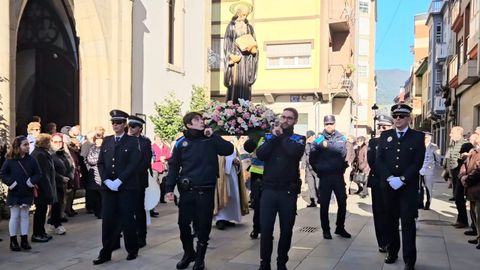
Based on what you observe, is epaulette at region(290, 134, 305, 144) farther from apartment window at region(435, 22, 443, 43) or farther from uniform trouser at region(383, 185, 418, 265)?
apartment window at region(435, 22, 443, 43)

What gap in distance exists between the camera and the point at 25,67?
49.9 feet

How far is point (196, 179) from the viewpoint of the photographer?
565cm

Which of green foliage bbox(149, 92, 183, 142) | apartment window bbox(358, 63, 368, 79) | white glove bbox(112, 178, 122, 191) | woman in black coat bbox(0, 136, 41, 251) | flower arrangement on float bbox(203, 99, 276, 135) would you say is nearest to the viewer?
white glove bbox(112, 178, 122, 191)

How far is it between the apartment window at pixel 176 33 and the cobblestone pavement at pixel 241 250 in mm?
9827

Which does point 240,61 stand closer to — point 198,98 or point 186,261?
point 186,261

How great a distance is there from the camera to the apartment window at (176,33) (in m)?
18.0

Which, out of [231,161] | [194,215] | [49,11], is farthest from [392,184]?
[49,11]

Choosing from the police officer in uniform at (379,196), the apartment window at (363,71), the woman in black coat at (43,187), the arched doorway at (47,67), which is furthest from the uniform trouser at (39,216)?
the apartment window at (363,71)

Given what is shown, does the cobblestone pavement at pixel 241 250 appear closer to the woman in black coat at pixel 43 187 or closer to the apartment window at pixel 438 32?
the woman in black coat at pixel 43 187

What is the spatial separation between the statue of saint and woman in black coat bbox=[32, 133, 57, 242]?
15.6ft

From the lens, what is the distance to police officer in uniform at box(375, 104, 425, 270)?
Result: 5.71 meters

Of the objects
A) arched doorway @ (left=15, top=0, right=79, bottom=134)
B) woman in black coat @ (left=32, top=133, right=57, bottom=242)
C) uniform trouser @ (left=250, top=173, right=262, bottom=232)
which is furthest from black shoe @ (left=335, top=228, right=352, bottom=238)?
arched doorway @ (left=15, top=0, right=79, bottom=134)

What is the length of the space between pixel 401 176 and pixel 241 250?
2441 millimetres

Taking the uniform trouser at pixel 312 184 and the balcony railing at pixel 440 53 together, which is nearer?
the uniform trouser at pixel 312 184
